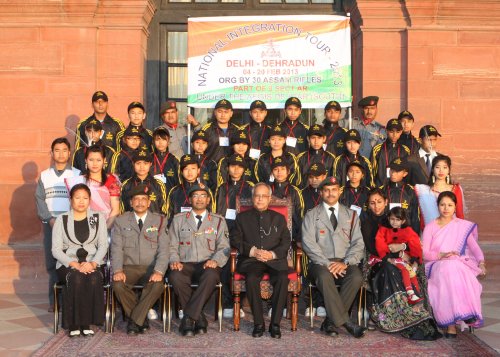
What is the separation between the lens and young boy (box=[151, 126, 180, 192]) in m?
8.33

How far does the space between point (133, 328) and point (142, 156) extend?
175 centimetres

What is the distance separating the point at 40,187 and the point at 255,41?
2.96m

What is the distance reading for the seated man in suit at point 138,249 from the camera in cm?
710

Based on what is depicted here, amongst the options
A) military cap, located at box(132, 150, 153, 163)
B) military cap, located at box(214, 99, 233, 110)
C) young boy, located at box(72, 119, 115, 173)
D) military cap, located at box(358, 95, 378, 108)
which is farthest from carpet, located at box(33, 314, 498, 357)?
military cap, located at box(358, 95, 378, 108)

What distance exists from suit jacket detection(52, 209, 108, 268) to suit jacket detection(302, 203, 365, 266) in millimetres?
1835

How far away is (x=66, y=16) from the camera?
9773 millimetres

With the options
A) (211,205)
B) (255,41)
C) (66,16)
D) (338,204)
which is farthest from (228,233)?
(66,16)

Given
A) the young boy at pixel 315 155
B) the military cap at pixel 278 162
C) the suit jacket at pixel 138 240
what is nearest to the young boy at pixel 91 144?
the suit jacket at pixel 138 240

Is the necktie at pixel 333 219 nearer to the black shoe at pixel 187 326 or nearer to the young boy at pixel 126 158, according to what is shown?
the black shoe at pixel 187 326

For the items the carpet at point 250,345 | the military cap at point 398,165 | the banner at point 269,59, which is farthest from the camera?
the banner at point 269,59

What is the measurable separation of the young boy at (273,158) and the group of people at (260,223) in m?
0.01

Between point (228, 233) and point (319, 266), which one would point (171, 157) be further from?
point (319, 266)

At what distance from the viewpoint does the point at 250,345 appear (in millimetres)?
6590

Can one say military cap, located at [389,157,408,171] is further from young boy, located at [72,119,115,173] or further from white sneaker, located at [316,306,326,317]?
young boy, located at [72,119,115,173]
